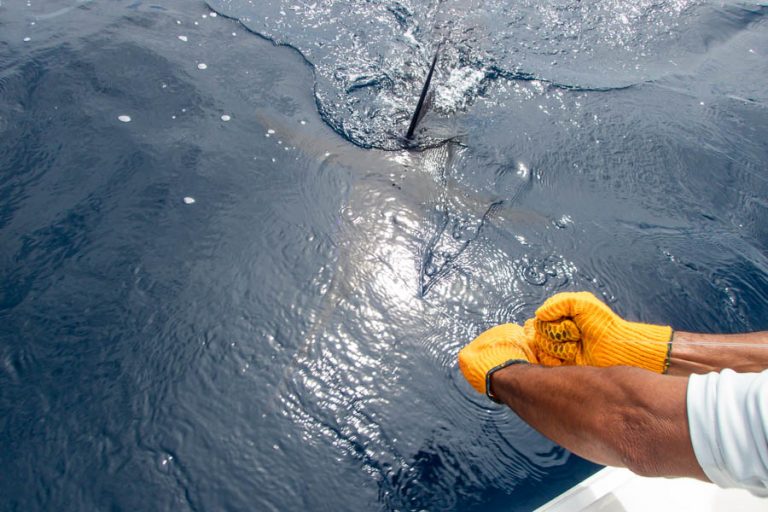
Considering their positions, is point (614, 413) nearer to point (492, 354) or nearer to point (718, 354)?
point (492, 354)

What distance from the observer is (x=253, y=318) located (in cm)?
300

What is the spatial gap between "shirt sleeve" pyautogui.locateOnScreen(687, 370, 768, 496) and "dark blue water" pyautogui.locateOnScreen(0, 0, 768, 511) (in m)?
1.23

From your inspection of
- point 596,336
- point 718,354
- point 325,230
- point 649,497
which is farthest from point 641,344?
point 325,230

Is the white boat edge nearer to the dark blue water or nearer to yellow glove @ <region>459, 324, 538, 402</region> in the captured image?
the dark blue water

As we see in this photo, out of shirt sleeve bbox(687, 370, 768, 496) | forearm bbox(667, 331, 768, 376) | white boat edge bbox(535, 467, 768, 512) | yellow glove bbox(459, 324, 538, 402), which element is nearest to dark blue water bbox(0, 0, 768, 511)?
white boat edge bbox(535, 467, 768, 512)

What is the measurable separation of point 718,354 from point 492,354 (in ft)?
3.11

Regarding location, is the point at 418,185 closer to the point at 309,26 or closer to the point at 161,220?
the point at 161,220

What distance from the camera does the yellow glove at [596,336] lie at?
7.55ft

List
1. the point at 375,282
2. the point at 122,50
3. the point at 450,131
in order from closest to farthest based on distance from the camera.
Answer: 1. the point at 375,282
2. the point at 450,131
3. the point at 122,50

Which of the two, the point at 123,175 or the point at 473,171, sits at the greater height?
the point at 473,171

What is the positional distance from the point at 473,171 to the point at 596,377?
2.44 metres

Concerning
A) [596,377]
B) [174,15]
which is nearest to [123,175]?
[174,15]

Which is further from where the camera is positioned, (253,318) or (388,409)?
(253,318)

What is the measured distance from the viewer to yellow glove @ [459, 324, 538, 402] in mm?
2273
